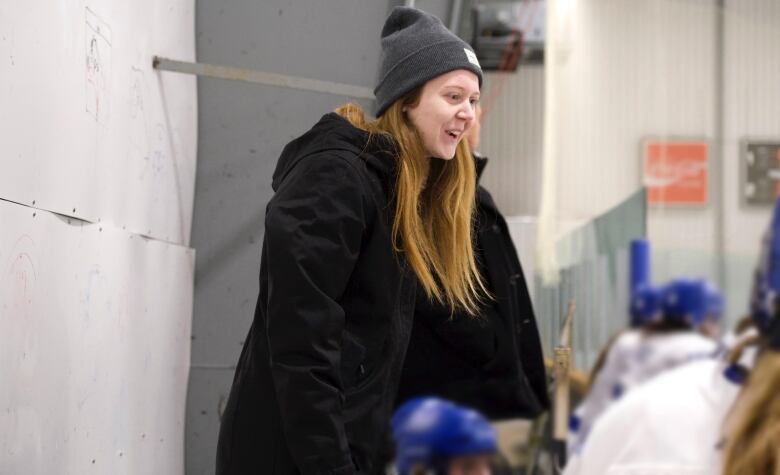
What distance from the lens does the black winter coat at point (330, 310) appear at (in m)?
1.23

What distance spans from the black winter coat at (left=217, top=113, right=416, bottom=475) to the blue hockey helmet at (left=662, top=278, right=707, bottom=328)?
646 millimetres

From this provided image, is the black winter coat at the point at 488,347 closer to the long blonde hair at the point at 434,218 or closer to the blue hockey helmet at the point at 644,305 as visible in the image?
the long blonde hair at the point at 434,218

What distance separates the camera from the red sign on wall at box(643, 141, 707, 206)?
0.54 meters

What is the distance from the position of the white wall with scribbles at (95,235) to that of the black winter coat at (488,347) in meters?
0.64

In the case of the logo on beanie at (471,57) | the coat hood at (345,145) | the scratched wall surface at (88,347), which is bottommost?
the scratched wall surface at (88,347)

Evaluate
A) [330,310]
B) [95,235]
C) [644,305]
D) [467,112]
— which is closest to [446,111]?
[467,112]

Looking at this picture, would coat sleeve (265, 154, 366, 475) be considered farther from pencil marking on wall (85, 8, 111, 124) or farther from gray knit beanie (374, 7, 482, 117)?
pencil marking on wall (85, 8, 111, 124)

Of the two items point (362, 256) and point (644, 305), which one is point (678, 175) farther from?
point (362, 256)

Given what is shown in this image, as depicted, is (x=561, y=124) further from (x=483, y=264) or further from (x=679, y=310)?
(x=483, y=264)

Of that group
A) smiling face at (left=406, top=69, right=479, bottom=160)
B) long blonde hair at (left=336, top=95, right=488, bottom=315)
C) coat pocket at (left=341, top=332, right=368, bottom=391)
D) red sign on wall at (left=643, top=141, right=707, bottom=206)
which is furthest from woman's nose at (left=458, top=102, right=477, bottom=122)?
red sign on wall at (left=643, top=141, right=707, bottom=206)

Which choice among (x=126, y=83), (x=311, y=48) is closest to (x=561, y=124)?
(x=126, y=83)

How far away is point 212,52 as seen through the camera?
2.96m

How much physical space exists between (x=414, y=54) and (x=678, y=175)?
716 millimetres

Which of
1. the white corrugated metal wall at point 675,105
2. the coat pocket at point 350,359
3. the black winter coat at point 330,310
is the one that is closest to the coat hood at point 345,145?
the black winter coat at point 330,310
